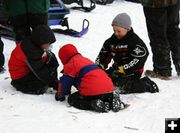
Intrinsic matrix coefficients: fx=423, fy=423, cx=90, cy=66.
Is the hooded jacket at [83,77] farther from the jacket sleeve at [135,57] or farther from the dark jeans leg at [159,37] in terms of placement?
the dark jeans leg at [159,37]

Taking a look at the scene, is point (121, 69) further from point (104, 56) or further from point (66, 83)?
point (66, 83)

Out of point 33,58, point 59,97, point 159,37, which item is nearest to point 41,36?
point 33,58

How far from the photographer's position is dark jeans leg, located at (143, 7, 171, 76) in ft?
15.9

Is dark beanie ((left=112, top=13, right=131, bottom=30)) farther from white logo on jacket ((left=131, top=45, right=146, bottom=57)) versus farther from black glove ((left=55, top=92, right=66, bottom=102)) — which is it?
black glove ((left=55, top=92, right=66, bottom=102))

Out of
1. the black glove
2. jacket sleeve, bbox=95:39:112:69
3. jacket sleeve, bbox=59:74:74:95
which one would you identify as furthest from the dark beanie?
the black glove

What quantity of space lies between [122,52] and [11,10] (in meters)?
1.37

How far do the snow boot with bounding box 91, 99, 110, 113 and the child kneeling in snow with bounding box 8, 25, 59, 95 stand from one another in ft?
2.46

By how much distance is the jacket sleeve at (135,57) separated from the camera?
4547mm

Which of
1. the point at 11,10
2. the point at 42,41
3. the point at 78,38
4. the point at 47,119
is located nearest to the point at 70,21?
the point at 78,38

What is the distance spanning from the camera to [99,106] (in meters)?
3.74

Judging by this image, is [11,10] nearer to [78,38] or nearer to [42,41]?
[42,41]

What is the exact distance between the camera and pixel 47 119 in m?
3.53

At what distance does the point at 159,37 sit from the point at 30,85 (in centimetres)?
164

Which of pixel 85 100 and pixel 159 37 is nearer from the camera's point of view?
pixel 85 100
